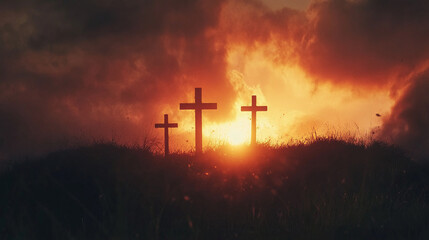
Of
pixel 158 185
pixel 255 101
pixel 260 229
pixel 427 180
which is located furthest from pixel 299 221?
pixel 255 101

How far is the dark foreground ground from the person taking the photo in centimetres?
483

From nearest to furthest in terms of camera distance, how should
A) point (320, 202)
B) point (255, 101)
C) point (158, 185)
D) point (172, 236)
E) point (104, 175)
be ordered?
1. point (172, 236)
2. point (320, 202)
3. point (158, 185)
4. point (104, 175)
5. point (255, 101)

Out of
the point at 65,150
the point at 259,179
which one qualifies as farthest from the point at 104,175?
the point at 65,150

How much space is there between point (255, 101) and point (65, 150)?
295 inches

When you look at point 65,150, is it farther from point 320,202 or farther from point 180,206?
point 320,202

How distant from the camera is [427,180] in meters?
9.84

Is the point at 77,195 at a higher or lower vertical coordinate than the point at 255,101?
lower

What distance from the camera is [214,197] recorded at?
22.4 ft

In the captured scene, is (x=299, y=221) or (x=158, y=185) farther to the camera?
(x=158, y=185)

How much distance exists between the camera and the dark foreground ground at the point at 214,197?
190 inches

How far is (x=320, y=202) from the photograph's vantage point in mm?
5734

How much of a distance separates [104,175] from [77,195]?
65 centimetres

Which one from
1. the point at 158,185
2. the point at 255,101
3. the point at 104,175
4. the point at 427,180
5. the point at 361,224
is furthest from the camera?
the point at 255,101

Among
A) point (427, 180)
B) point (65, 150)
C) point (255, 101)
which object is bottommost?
point (427, 180)
